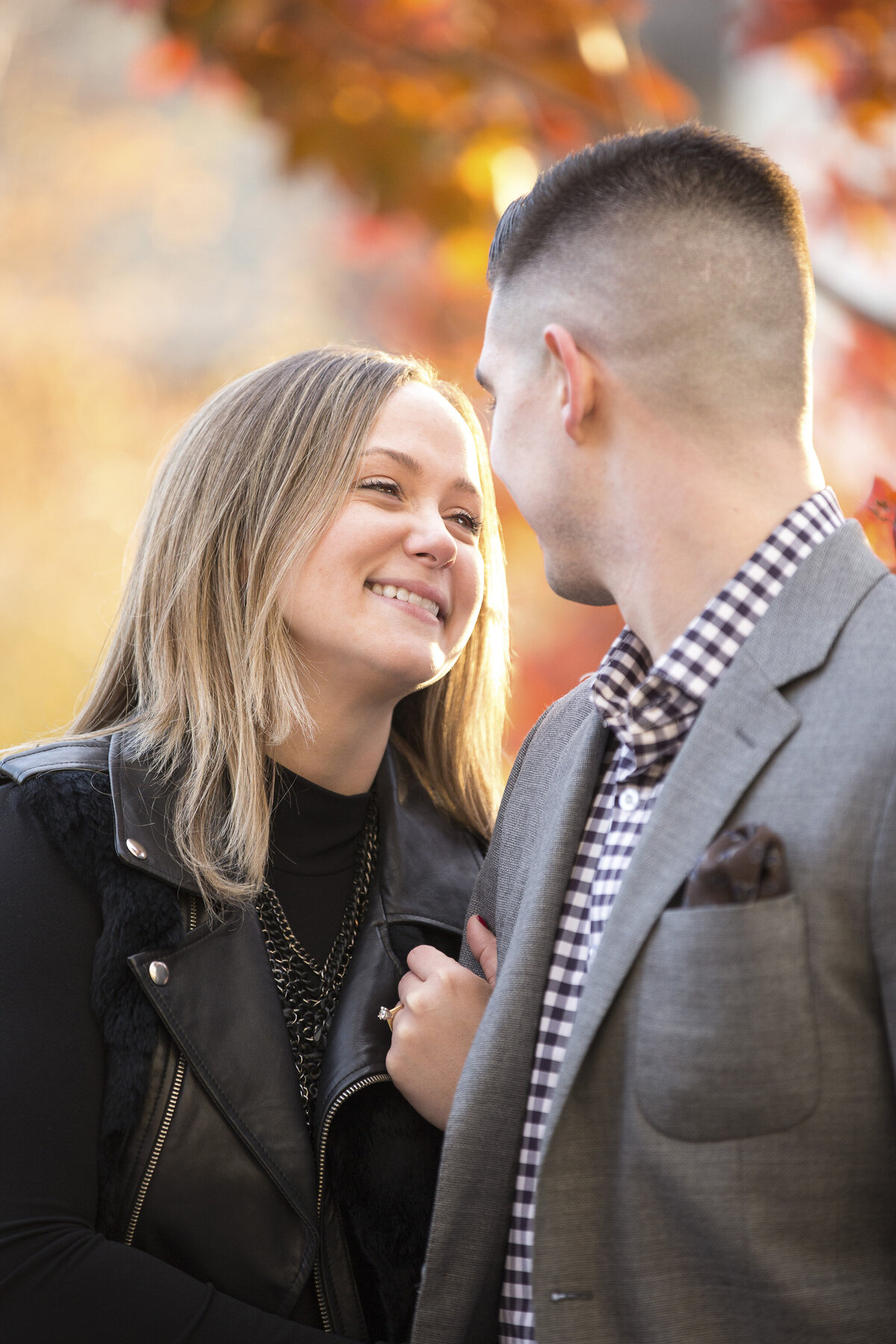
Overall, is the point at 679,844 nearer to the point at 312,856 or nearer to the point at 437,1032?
the point at 437,1032

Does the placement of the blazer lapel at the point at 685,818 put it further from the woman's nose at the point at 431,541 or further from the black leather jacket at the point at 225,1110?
the woman's nose at the point at 431,541

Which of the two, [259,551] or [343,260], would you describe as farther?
[343,260]

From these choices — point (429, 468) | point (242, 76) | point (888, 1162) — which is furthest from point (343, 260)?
point (888, 1162)

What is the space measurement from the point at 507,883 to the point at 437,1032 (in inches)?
7.7

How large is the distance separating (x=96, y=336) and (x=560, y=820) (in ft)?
6.61

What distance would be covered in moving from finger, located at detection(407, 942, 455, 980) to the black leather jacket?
0.20 ft

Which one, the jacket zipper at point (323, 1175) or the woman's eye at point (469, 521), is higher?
the woman's eye at point (469, 521)

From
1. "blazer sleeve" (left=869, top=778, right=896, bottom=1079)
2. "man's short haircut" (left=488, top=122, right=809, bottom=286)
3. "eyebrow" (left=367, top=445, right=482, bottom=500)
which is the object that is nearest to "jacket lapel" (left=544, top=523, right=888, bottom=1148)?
"blazer sleeve" (left=869, top=778, right=896, bottom=1079)

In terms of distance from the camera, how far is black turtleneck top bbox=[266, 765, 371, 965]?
159cm

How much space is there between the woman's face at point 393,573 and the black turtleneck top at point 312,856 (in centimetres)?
17

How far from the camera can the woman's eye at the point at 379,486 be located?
5.41 feet

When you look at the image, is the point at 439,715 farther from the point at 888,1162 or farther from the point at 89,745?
the point at 888,1162

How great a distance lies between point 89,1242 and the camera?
117 centimetres

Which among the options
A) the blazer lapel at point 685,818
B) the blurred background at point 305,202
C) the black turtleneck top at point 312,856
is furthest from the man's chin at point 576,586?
the blurred background at point 305,202
